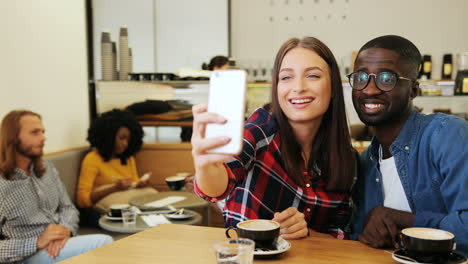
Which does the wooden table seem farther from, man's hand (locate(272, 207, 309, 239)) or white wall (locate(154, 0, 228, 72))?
white wall (locate(154, 0, 228, 72))

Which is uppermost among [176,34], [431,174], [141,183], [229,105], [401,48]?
[176,34]

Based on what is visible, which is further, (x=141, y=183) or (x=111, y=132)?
(x=111, y=132)

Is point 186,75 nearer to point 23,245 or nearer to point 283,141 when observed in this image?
point 23,245

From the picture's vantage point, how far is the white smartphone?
0.86 m

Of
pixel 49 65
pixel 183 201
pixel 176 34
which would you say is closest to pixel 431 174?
pixel 183 201

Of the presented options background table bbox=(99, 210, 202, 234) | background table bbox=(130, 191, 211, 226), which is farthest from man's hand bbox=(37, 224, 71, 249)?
background table bbox=(130, 191, 211, 226)

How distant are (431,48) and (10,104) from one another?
13.9 feet

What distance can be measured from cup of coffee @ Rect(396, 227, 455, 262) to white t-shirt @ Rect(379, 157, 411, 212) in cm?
37

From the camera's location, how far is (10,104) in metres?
3.06

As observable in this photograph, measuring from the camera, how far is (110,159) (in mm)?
3645

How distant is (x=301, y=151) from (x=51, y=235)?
1723 millimetres

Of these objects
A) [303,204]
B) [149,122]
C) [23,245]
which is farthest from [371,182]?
[149,122]

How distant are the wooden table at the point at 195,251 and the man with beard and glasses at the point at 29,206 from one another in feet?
5.04

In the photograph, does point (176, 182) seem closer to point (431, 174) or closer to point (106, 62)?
point (431, 174)
